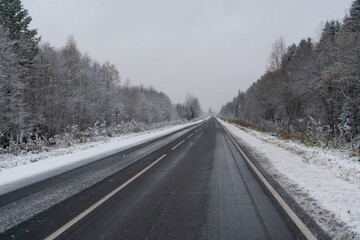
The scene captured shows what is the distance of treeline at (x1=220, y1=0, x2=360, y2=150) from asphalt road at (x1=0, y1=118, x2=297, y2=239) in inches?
320

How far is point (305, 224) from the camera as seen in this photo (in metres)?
3.63

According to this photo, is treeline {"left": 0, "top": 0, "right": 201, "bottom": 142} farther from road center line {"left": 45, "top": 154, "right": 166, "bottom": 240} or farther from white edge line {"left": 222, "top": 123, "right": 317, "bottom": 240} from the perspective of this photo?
white edge line {"left": 222, "top": 123, "right": 317, "bottom": 240}

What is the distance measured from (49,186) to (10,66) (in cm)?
1494

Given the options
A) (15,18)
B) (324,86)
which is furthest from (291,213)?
(15,18)

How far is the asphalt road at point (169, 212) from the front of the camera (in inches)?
138

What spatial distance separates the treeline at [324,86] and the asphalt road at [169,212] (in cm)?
814

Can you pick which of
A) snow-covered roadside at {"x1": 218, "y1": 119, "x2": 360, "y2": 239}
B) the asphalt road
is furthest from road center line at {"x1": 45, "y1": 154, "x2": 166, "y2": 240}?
snow-covered roadside at {"x1": 218, "y1": 119, "x2": 360, "y2": 239}

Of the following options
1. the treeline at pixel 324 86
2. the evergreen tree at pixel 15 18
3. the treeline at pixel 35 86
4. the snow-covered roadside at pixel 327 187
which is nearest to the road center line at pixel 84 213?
the snow-covered roadside at pixel 327 187

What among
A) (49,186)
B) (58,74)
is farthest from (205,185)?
(58,74)

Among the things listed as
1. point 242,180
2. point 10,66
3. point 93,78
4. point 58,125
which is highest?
point 93,78

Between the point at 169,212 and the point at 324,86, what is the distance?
14.3 metres

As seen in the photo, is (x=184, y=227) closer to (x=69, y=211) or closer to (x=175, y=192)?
(x=175, y=192)

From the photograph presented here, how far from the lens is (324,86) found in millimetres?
14367

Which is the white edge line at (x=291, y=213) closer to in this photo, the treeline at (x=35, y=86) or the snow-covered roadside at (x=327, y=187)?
the snow-covered roadside at (x=327, y=187)
